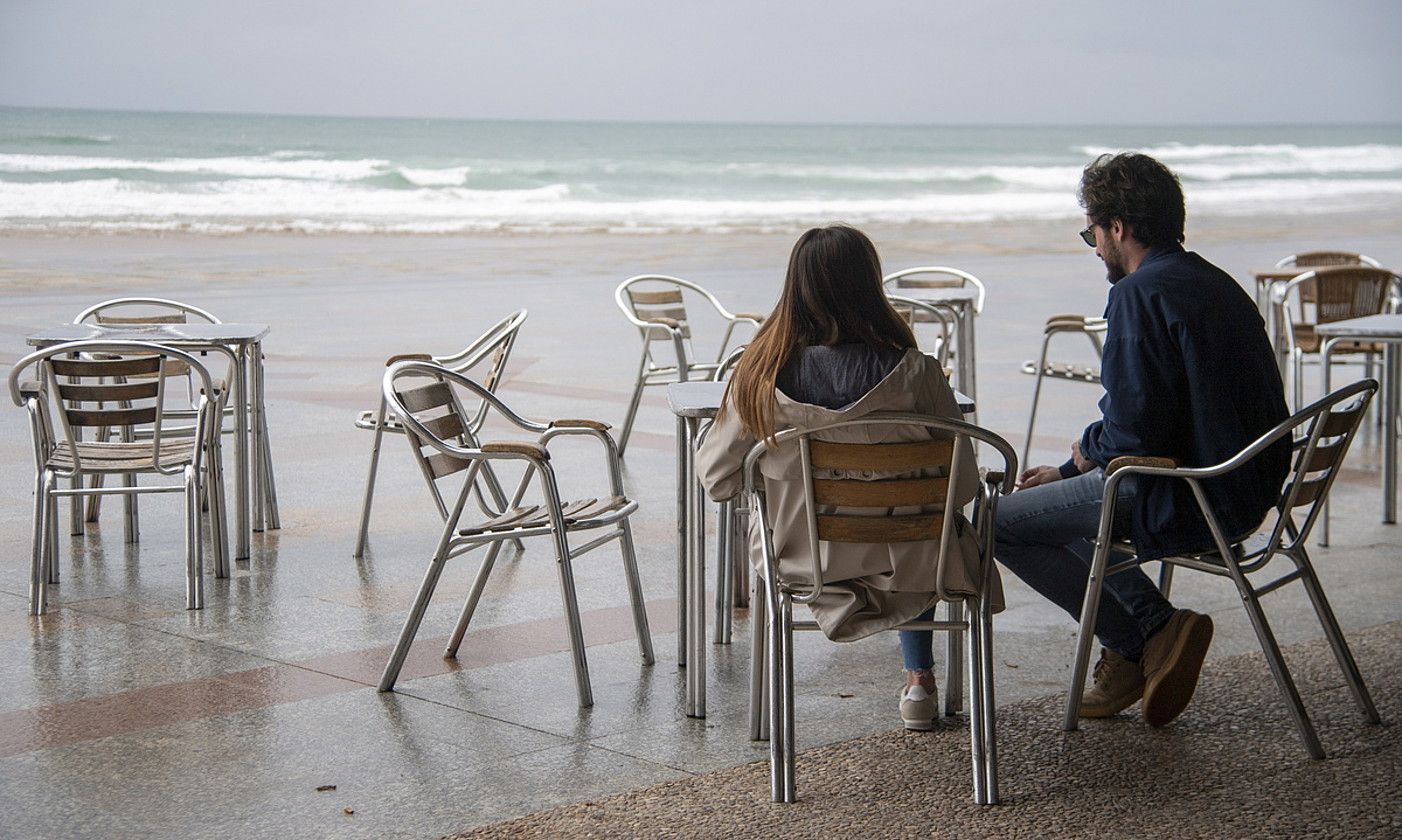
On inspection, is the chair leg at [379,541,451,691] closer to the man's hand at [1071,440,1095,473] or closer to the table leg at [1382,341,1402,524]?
the man's hand at [1071,440,1095,473]

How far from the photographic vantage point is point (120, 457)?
479 centimetres

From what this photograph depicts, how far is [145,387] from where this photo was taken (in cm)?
469

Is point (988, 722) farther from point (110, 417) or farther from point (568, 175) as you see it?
point (568, 175)

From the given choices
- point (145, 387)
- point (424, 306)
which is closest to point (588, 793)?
point (145, 387)

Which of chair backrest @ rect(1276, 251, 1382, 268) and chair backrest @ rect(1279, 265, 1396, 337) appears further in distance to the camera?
chair backrest @ rect(1276, 251, 1382, 268)

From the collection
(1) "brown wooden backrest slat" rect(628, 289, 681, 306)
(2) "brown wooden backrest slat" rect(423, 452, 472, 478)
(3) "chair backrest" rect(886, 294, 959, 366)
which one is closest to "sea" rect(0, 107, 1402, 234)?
(1) "brown wooden backrest slat" rect(628, 289, 681, 306)

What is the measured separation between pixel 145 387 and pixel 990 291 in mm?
11928

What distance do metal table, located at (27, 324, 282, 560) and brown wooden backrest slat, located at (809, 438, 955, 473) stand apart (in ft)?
8.93

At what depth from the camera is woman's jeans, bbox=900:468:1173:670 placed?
3529 millimetres

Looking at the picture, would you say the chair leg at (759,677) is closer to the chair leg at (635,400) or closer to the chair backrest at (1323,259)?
the chair leg at (635,400)

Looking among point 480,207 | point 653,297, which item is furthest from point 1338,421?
point 480,207

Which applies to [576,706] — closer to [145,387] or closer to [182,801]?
[182,801]

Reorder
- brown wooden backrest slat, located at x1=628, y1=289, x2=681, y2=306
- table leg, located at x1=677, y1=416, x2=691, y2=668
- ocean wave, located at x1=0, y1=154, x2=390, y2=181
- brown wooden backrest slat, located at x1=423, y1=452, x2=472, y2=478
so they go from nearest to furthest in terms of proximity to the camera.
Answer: table leg, located at x1=677, y1=416, x2=691, y2=668, brown wooden backrest slat, located at x1=423, y1=452, x2=472, y2=478, brown wooden backrest slat, located at x1=628, y1=289, x2=681, y2=306, ocean wave, located at x1=0, y1=154, x2=390, y2=181

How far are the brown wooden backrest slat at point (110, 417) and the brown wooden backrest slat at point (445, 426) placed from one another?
947 mm
